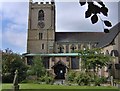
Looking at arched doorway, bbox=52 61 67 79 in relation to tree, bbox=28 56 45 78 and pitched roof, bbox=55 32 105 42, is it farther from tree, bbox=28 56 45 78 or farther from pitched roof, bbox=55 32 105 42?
pitched roof, bbox=55 32 105 42

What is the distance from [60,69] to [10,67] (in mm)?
18760

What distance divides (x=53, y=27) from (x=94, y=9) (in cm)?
5836

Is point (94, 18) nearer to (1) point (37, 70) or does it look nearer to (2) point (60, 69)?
(1) point (37, 70)

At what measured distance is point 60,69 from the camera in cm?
4762

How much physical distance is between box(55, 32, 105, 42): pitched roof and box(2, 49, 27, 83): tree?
31.0 m

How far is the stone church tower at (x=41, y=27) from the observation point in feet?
195

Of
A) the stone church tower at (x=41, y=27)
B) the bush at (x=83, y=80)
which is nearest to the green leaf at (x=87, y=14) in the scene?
the bush at (x=83, y=80)

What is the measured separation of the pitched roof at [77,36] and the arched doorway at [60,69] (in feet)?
49.3

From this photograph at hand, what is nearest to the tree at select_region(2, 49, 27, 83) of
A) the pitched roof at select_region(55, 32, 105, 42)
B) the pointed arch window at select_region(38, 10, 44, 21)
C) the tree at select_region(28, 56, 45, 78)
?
the tree at select_region(28, 56, 45, 78)

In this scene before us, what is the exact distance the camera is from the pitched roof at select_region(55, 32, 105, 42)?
62.1m

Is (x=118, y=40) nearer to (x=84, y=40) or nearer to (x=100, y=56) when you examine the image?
(x=100, y=56)

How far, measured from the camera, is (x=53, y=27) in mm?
60656

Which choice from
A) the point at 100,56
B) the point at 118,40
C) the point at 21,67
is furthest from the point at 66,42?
the point at 21,67

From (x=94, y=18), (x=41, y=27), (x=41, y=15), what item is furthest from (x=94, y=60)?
(x=94, y=18)
